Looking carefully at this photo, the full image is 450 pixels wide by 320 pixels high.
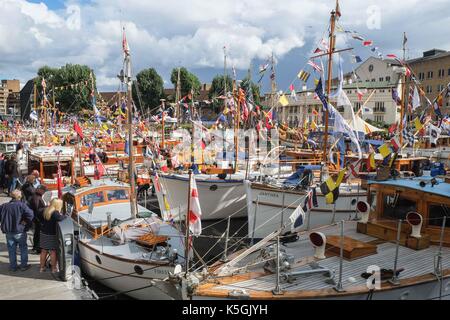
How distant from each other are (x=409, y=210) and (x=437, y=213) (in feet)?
2.18

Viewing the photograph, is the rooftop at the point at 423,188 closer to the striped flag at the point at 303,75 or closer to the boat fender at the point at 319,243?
the boat fender at the point at 319,243

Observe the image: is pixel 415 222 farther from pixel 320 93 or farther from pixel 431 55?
pixel 431 55

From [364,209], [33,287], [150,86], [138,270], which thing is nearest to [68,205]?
[138,270]

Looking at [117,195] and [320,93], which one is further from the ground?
[320,93]

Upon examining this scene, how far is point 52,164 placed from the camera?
62.2ft

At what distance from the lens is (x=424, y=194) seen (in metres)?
9.34

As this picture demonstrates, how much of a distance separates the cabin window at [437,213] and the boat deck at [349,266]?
2.00 feet

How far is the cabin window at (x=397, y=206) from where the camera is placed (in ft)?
32.1

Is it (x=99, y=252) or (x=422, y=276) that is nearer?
(x=422, y=276)

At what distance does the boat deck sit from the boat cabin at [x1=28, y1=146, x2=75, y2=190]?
42.5 ft
